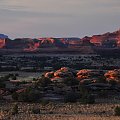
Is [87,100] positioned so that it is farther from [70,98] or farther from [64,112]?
[64,112]

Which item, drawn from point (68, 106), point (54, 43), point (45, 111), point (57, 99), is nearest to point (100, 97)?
point (57, 99)

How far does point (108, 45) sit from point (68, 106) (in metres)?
146

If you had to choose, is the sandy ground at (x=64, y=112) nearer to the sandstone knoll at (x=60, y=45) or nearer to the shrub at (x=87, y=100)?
the shrub at (x=87, y=100)

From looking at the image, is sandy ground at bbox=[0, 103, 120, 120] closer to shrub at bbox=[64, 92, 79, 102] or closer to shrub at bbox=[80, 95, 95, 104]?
shrub at bbox=[80, 95, 95, 104]

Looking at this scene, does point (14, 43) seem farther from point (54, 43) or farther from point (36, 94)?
point (36, 94)

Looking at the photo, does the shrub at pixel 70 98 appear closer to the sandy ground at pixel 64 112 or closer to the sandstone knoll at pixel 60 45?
the sandy ground at pixel 64 112

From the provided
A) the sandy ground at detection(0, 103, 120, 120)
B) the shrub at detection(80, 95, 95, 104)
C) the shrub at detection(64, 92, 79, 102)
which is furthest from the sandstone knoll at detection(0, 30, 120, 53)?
the sandy ground at detection(0, 103, 120, 120)

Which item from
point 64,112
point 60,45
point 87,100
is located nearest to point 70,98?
point 87,100

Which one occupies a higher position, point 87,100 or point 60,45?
point 60,45

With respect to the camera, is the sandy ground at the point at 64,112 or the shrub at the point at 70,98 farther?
the shrub at the point at 70,98

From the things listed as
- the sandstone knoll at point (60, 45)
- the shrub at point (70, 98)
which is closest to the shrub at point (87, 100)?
the shrub at point (70, 98)

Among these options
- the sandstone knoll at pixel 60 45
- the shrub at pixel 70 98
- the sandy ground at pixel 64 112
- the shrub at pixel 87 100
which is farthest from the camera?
the sandstone knoll at pixel 60 45

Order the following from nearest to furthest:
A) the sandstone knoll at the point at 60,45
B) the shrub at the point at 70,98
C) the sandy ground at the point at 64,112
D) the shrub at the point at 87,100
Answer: the sandy ground at the point at 64,112 < the shrub at the point at 87,100 < the shrub at the point at 70,98 < the sandstone knoll at the point at 60,45

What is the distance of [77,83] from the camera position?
4494 centimetres
